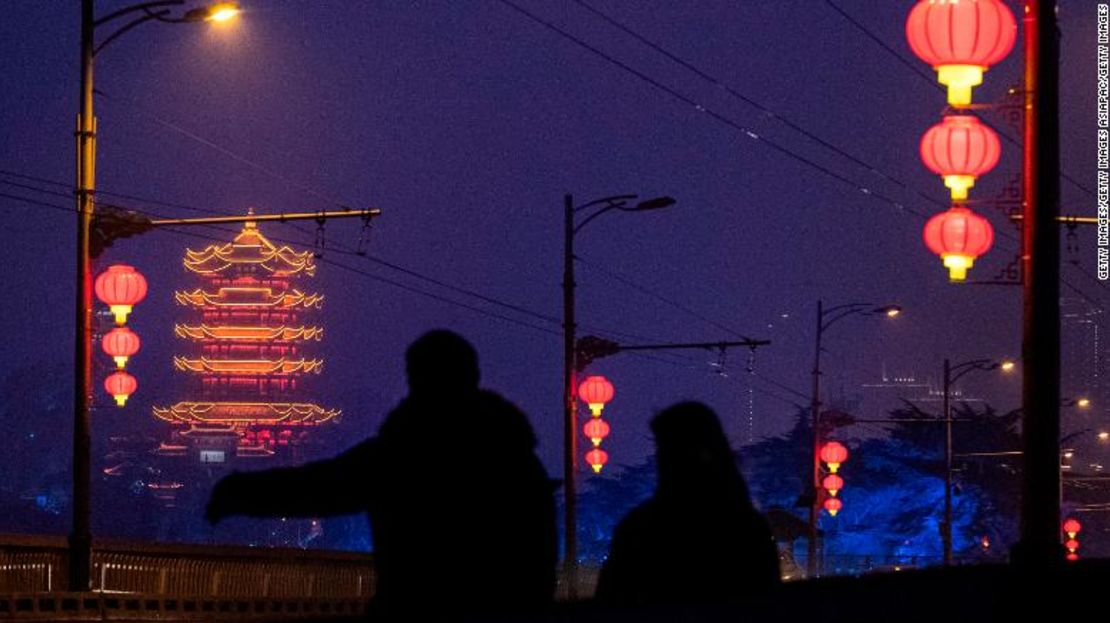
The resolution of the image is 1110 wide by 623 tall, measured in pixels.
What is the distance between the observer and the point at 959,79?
17.1 metres

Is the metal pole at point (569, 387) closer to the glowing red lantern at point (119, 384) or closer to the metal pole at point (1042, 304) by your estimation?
the glowing red lantern at point (119, 384)

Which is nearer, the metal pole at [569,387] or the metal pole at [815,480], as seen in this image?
the metal pole at [569,387]

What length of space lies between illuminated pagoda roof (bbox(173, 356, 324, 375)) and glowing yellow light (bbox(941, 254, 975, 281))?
104939 millimetres

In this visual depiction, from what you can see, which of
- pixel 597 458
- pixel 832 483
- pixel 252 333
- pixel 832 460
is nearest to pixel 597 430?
pixel 597 458

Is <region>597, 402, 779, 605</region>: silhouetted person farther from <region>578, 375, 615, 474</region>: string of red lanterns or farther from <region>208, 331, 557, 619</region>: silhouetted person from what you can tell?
<region>578, 375, 615, 474</region>: string of red lanterns

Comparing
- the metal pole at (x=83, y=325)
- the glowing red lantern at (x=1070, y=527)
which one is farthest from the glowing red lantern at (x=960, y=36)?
the glowing red lantern at (x=1070, y=527)

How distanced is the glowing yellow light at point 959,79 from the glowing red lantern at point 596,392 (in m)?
30.9

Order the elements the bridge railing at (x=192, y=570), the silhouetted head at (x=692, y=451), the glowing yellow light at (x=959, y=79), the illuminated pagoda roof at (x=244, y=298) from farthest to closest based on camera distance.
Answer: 1. the illuminated pagoda roof at (x=244, y=298)
2. the bridge railing at (x=192, y=570)
3. the glowing yellow light at (x=959, y=79)
4. the silhouetted head at (x=692, y=451)

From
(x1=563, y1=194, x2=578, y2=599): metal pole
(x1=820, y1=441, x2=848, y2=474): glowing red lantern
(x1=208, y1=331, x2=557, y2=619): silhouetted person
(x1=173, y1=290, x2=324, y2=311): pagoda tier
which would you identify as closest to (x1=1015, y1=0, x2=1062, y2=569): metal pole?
(x1=208, y1=331, x2=557, y2=619): silhouetted person

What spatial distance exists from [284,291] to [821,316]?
78.9 metres

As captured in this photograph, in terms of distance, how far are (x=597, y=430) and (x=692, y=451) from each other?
43796 mm

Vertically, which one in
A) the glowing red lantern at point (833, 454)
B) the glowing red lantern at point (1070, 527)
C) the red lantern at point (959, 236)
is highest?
the red lantern at point (959, 236)

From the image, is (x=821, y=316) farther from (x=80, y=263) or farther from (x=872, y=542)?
(x=872, y=542)

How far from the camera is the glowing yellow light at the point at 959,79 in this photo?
667 inches
